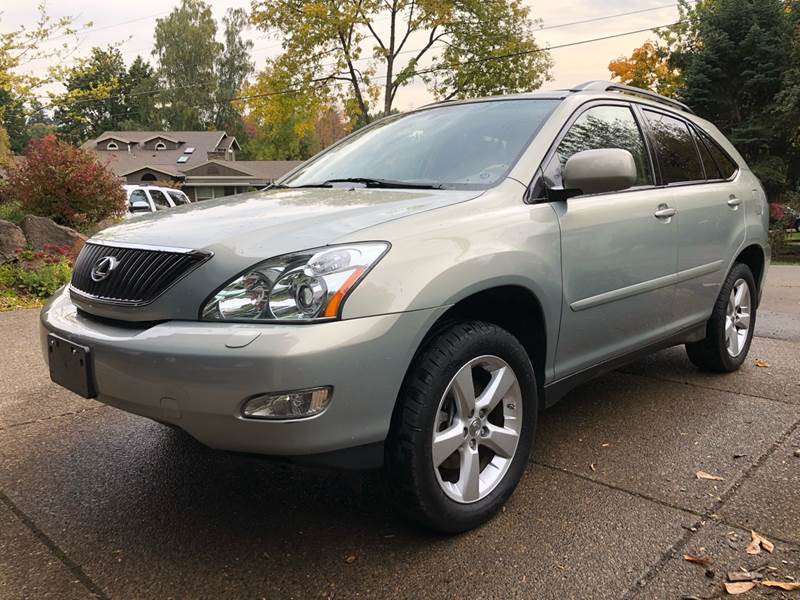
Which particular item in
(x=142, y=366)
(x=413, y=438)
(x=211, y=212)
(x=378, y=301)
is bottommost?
(x=413, y=438)

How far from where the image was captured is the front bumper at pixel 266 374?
77.5 inches

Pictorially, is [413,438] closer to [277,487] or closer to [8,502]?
[277,487]

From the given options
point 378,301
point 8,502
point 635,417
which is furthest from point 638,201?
point 8,502

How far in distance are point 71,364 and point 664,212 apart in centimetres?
280

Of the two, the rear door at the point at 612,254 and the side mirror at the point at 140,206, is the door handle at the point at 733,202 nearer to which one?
the rear door at the point at 612,254

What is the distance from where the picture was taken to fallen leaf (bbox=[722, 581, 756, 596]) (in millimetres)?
2129

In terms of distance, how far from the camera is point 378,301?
210 centimetres

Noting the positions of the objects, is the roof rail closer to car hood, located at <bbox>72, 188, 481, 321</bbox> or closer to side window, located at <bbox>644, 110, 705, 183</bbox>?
side window, located at <bbox>644, 110, 705, 183</bbox>

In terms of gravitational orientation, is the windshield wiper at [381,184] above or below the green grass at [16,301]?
above

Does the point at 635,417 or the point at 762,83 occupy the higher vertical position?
the point at 762,83

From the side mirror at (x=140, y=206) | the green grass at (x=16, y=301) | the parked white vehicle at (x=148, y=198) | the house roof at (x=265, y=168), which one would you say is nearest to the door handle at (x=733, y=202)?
the green grass at (x=16, y=301)

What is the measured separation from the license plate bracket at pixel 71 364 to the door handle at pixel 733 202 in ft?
11.9

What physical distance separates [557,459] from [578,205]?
1.17m

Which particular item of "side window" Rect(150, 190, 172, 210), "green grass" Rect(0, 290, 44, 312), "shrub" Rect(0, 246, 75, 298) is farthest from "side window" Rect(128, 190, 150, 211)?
Answer: "green grass" Rect(0, 290, 44, 312)
